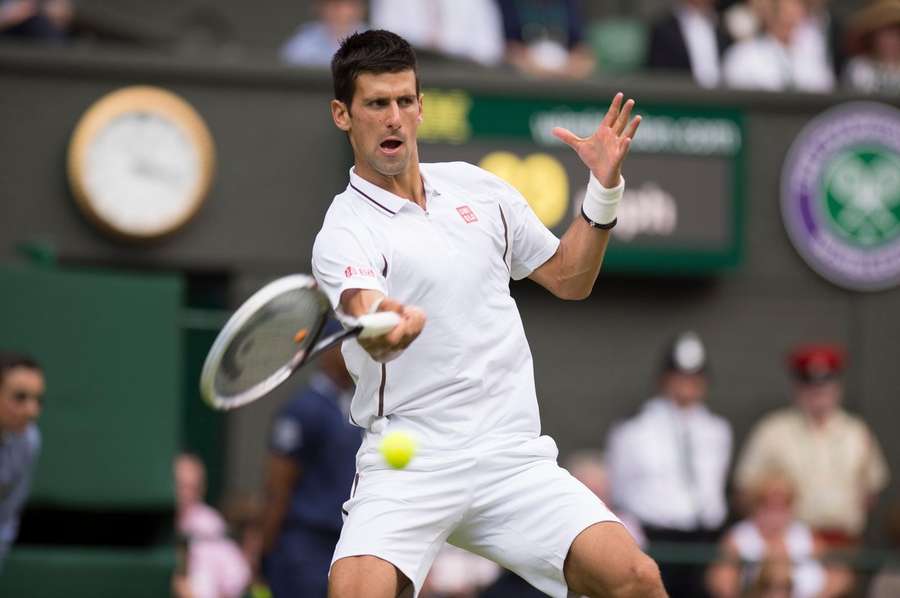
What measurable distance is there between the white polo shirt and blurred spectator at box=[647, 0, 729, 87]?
6.52m

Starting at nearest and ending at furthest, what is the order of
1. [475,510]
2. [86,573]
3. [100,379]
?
[475,510], [86,573], [100,379]

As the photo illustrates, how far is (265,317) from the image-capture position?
213 inches

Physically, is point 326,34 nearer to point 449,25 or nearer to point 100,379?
point 449,25

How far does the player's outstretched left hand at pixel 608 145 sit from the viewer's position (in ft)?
19.0

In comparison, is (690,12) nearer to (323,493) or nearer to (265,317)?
(323,493)

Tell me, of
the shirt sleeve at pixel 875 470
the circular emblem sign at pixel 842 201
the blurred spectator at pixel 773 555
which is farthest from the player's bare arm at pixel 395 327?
the circular emblem sign at pixel 842 201

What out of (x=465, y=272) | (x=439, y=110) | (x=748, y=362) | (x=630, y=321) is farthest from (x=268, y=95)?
(x=465, y=272)

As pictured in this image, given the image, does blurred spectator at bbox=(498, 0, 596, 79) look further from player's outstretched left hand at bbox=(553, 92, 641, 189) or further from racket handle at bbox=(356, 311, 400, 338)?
racket handle at bbox=(356, 311, 400, 338)

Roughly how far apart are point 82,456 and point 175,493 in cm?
49

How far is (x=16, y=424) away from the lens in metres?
8.14

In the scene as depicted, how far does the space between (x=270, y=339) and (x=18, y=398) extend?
2.90 m

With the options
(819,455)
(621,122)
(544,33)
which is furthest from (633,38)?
(621,122)

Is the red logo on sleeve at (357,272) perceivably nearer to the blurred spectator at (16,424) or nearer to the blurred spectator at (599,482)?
the blurred spectator at (16,424)

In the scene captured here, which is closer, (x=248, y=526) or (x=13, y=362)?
(x=13, y=362)
